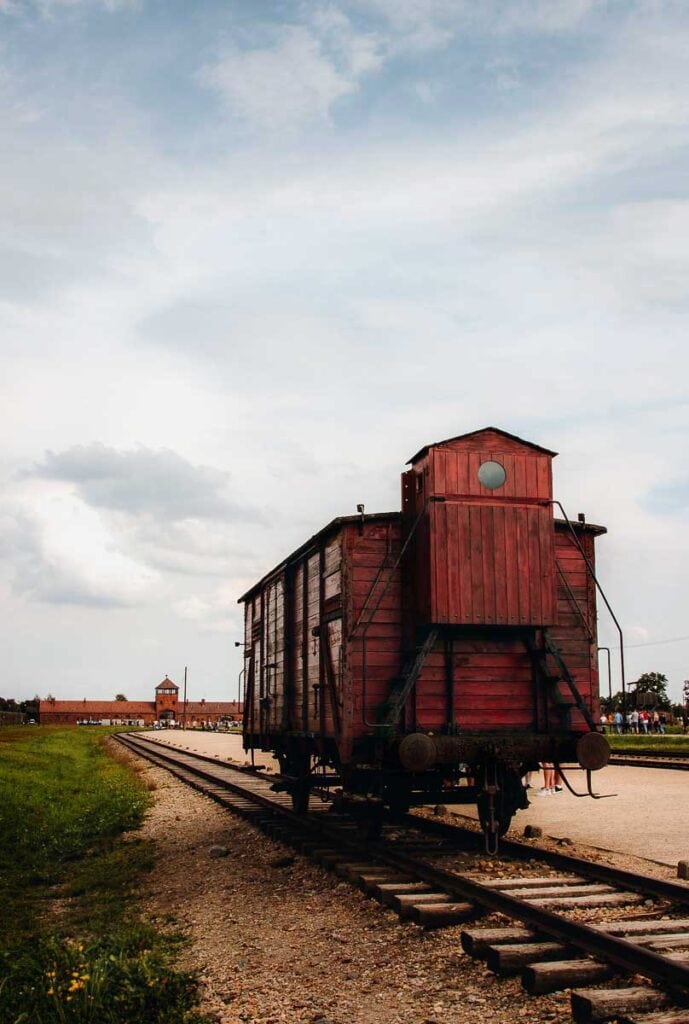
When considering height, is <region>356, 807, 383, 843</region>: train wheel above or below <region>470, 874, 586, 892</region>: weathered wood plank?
above

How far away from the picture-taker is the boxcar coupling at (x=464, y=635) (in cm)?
1036

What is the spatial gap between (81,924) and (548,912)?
420cm

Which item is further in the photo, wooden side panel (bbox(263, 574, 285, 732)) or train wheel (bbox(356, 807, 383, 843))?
wooden side panel (bbox(263, 574, 285, 732))

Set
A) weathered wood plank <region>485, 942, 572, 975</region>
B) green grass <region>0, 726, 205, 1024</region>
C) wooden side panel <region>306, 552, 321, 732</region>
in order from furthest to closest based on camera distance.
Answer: wooden side panel <region>306, 552, 321, 732</region> → weathered wood plank <region>485, 942, 572, 975</region> → green grass <region>0, 726, 205, 1024</region>

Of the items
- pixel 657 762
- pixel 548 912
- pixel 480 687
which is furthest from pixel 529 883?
pixel 657 762

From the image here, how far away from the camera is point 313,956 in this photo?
7148 millimetres

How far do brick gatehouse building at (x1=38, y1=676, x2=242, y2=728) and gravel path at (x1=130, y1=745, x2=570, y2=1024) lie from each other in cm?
12934

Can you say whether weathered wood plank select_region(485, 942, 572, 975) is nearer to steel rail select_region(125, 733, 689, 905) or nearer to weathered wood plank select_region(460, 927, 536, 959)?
weathered wood plank select_region(460, 927, 536, 959)

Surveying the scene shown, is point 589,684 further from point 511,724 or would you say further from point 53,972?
point 53,972

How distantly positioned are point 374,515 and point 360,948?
193 inches

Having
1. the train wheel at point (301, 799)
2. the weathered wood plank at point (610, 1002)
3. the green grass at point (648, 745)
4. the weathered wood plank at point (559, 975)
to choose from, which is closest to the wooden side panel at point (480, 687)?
the weathered wood plank at point (559, 975)

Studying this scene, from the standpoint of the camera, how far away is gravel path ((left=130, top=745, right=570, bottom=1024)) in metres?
5.85

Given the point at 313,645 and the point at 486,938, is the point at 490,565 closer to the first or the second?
the point at 313,645

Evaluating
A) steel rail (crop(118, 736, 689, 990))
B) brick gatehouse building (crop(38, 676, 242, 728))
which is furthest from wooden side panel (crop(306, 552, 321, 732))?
brick gatehouse building (crop(38, 676, 242, 728))
